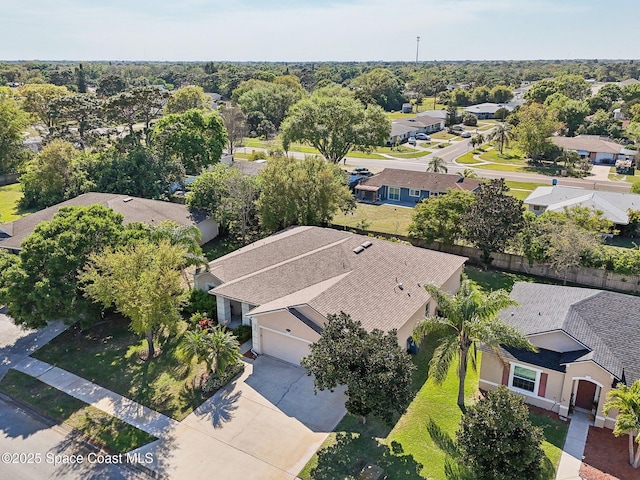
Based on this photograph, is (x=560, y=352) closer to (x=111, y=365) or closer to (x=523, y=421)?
(x=523, y=421)

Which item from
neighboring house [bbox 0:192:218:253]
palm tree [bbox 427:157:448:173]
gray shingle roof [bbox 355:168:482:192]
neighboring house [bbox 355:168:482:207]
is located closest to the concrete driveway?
neighboring house [bbox 0:192:218:253]

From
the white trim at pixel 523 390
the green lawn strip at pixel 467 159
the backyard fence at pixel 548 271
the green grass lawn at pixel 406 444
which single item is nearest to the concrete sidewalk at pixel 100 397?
the green grass lawn at pixel 406 444

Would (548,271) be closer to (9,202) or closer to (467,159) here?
(467,159)

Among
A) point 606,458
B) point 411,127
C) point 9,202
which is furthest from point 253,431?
point 411,127

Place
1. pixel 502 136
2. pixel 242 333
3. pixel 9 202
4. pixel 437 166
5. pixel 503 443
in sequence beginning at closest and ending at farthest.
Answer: pixel 503 443 < pixel 242 333 < pixel 9 202 < pixel 437 166 < pixel 502 136

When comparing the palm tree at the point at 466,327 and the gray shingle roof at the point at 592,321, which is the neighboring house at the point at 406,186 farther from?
the palm tree at the point at 466,327

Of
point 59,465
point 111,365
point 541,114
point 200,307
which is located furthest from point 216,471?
point 541,114
